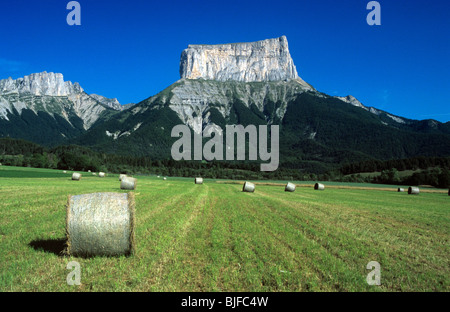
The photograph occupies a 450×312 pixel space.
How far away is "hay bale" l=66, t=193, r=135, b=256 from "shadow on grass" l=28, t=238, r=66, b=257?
0.62 metres

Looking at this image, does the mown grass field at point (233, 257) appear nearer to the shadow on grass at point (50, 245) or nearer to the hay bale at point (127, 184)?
the shadow on grass at point (50, 245)

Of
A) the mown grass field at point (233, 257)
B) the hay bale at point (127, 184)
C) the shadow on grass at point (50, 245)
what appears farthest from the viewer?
the hay bale at point (127, 184)

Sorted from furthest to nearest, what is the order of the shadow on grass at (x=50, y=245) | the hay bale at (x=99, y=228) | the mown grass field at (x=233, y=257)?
the shadow on grass at (x=50, y=245) < the hay bale at (x=99, y=228) < the mown grass field at (x=233, y=257)

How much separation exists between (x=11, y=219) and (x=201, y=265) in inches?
388

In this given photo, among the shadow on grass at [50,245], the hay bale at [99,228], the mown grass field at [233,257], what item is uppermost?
the hay bale at [99,228]

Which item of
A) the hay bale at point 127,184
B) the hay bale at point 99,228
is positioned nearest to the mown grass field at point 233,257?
the hay bale at point 99,228

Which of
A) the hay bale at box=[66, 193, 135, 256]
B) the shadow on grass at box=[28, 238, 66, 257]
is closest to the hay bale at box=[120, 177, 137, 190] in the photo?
the shadow on grass at box=[28, 238, 66, 257]

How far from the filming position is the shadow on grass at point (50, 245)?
29.5 feet

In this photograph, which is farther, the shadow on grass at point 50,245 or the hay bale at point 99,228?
the shadow on grass at point 50,245

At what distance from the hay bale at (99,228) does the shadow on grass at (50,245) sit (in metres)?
0.62

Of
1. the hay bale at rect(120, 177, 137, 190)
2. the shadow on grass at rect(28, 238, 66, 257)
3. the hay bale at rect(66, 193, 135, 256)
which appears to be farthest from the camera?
the hay bale at rect(120, 177, 137, 190)

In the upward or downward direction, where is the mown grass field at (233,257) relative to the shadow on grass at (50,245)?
downward

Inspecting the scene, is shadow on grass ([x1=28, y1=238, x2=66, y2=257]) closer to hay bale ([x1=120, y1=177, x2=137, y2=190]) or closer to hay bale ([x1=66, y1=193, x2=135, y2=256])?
hay bale ([x1=66, y1=193, x2=135, y2=256])

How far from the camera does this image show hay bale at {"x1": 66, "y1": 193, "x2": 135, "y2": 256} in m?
8.65
